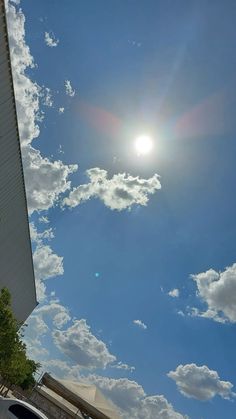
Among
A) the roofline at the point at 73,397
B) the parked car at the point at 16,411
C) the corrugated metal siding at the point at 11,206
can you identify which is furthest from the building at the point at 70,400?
the corrugated metal siding at the point at 11,206

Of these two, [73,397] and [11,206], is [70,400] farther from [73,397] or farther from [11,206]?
[11,206]

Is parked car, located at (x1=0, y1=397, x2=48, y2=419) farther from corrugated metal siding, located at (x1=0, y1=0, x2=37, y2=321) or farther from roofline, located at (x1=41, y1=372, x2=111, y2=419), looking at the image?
corrugated metal siding, located at (x1=0, y1=0, x2=37, y2=321)

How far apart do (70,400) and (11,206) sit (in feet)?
66.8

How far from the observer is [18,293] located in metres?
59.8

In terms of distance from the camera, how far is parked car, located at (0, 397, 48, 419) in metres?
14.7

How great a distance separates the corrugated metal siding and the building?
16.9 meters

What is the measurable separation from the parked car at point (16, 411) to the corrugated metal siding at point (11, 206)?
56.8 ft

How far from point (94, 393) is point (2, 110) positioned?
2286cm

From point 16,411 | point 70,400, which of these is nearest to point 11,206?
point 70,400

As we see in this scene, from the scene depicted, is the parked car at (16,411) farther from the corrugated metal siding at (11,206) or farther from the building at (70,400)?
the corrugated metal siding at (11,206)

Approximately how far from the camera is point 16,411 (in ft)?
48.6

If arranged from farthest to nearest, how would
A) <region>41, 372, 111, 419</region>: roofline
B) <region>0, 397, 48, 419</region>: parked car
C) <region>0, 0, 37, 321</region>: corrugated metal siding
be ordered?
<region>41, 372, 111, 419</region>: roofline
<region>0, 0, 37, 321</region>: corrugated metal siding
<region>0, 397, 48, 419</region>: parked car

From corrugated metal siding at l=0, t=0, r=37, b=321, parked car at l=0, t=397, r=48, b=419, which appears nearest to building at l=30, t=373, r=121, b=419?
parked car at l=0, t=397, r=48, b=419

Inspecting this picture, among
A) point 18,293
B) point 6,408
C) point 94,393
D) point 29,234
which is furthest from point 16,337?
point 18,293
